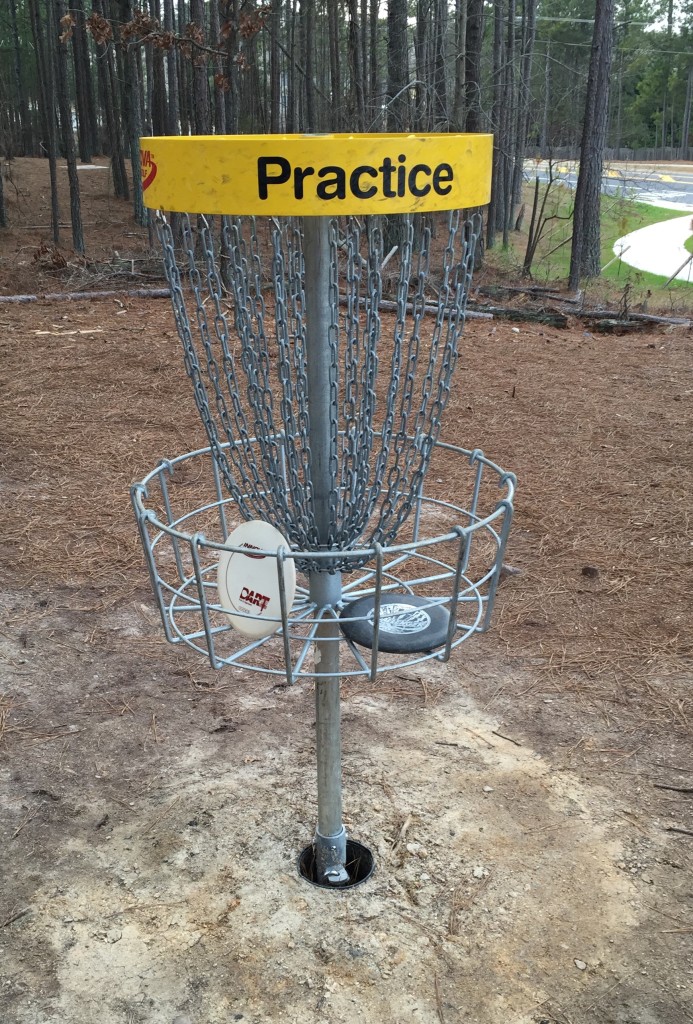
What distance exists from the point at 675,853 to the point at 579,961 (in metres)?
0.52

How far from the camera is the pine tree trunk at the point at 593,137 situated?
12.2 meters

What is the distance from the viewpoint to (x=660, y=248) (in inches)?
966

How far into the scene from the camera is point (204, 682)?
3436 millimetres

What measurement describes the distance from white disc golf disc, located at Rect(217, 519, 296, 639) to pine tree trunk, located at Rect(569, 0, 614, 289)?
11.3 m

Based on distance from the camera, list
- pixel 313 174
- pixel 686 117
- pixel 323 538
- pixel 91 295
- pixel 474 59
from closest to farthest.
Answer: pixel 313 174, pixel 323 538, pixel 91 295, pixel 474 59, pixel 686 117

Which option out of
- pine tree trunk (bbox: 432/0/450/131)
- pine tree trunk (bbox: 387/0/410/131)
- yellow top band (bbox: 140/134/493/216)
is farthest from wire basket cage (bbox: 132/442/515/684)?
pine tree trunk (bbox: 387/0/410/131)

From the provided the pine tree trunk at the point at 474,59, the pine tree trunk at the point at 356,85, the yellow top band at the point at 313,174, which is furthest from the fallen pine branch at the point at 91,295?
the yellow top band at the point at 313,174

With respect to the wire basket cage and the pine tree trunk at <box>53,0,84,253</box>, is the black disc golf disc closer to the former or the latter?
the wire basket cage

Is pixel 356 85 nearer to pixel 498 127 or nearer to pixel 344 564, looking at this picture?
pixel 498 127

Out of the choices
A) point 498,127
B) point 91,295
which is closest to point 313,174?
point 91,295

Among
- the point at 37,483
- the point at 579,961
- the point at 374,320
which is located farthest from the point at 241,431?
the point at 37,483

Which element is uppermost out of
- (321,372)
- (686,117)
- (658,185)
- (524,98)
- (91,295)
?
(686,117)

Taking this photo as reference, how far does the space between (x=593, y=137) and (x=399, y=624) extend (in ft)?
39.6

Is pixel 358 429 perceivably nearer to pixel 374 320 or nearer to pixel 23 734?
pixel 374 320
